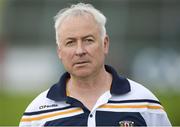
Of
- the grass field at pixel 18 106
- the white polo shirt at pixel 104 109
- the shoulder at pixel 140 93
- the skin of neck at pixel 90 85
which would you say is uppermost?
the skin of neck at pixel 90 85

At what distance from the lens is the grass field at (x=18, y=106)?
41.0ft

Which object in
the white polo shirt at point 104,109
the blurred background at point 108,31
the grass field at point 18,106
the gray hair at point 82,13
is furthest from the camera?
the blurred background at point 108,31

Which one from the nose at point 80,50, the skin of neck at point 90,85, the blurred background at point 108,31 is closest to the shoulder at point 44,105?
the skin of neck at point 90,85

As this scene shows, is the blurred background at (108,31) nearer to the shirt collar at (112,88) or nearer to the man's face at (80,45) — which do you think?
the shirt collar at (112,88)

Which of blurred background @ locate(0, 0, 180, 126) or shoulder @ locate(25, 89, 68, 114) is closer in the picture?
shoulder @ locate(25, 89, 68, 114)

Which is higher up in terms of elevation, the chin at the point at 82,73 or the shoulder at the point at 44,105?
the chin at the point at 82,73

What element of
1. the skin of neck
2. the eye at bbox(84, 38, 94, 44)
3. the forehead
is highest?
the forehead

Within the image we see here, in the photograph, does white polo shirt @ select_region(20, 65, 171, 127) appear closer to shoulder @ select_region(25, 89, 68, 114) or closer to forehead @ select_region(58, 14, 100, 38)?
shoulder @ select_region(25, 89, 68, 114)

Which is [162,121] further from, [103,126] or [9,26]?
[9,26]

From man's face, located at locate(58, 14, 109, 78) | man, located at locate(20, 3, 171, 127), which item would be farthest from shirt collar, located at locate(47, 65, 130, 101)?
man's face, located at locate(58, 14, 109, 78)

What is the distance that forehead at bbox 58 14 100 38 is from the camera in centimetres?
557

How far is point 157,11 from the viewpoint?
23.8 meters

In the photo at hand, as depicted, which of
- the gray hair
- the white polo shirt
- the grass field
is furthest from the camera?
the grass field

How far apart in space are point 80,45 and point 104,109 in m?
0.41
